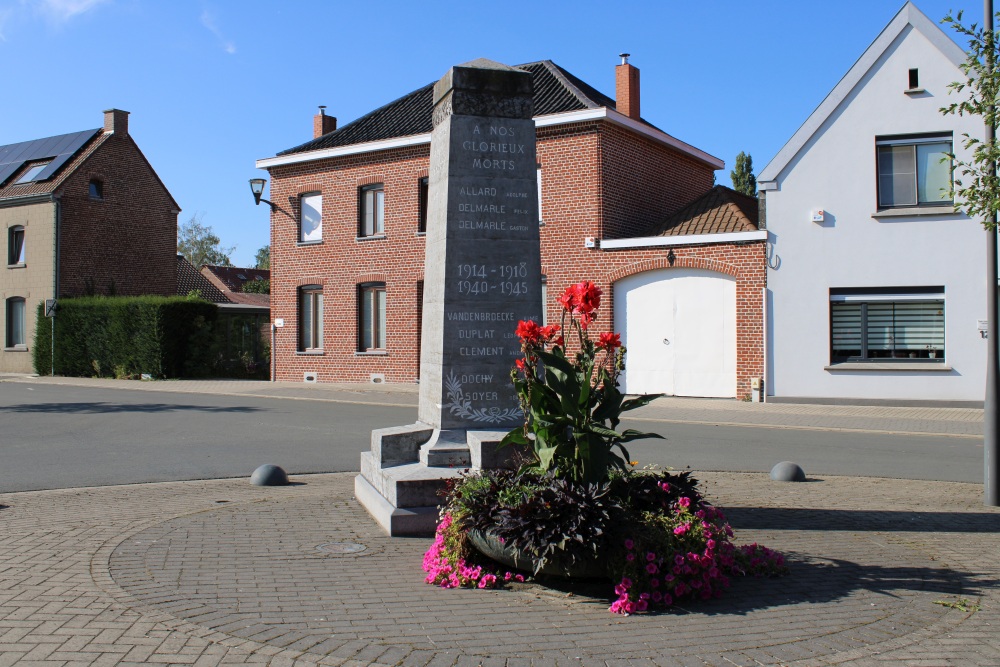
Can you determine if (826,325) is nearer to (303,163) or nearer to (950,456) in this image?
(950,456)

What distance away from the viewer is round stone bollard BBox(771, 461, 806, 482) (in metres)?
10.1

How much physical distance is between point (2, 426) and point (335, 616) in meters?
→ 12.9

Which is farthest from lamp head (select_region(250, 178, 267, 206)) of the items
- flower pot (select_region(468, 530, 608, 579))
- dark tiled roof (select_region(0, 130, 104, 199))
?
flower pot (select_region(468, 530, 608, 579))

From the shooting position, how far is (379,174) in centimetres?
2602

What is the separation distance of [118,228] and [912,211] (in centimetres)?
2982

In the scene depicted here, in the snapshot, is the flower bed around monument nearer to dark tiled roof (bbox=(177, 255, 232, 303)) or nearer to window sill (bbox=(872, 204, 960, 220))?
window sill (bbox=(872, 204, 960, 220))

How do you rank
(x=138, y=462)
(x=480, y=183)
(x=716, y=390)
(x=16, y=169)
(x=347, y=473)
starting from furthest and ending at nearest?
1. (x=16, y=169)
2. (x=716, y=390)
3. (x=138, y=462)
4. (x=347, y=473)
5. (x=480, y=183)

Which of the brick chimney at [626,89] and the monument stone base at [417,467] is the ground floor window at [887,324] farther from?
the monument stone base at [417,467]

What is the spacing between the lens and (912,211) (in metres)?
19.2

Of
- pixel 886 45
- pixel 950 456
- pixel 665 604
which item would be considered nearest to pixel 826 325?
pixel 886 45

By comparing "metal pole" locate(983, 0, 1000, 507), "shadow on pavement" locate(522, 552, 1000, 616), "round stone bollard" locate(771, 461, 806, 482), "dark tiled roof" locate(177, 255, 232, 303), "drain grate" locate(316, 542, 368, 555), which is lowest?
"shadow on pavement" locate(522, 552, 1000, 616)

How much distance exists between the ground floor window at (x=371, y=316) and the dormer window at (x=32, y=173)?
1796 centimetres

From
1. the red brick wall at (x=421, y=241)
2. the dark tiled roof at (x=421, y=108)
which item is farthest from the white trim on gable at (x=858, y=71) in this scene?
the dark tiled roof at (x=421, y=108)

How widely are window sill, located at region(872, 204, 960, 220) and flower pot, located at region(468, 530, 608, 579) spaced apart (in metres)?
16.3
